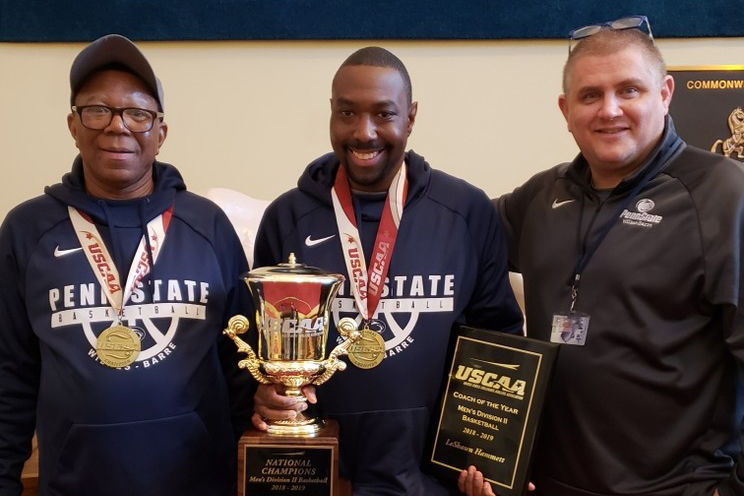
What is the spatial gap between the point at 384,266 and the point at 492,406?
1.51 ft

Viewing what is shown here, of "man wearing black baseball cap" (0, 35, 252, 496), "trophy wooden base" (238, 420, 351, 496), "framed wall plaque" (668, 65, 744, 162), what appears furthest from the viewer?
"framed wall plaque" (668, 65, 744, 162)

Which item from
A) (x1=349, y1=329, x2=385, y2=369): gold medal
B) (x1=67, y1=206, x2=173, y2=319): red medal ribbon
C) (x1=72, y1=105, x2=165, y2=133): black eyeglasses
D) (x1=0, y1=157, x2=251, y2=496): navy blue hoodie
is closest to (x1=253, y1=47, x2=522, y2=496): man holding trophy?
(x1=349, y1=329, x2=385, y2=369): gold medal

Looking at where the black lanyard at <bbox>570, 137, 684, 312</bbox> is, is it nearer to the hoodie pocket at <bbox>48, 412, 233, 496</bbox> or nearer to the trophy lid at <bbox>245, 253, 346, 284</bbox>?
the trophy lid at <bbox>245, 253, 346, 284</bbox>

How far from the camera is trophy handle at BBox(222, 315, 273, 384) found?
2004 mm

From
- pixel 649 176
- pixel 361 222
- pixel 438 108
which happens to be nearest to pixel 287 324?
pixel 361 222

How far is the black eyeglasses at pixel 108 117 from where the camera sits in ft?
6.88

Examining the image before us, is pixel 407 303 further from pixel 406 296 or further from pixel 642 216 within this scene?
pixel 642 216

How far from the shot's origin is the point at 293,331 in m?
2.04

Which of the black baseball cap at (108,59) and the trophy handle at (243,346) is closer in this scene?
the trophy handle at (243,346)

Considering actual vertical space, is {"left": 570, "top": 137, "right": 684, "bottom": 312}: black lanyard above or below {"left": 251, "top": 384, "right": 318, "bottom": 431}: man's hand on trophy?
above

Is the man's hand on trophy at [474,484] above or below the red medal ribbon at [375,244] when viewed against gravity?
below

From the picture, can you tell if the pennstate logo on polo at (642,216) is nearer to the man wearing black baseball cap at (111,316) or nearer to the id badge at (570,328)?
the id badge at (570,328)

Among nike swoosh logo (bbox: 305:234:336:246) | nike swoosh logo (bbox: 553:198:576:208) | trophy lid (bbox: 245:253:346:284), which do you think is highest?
nike swoosh logo (bbox: 553:198:576:208)

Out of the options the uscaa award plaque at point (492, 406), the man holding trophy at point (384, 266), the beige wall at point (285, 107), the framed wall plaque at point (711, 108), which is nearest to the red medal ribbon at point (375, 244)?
the man holding trophy at point (384, 266)
